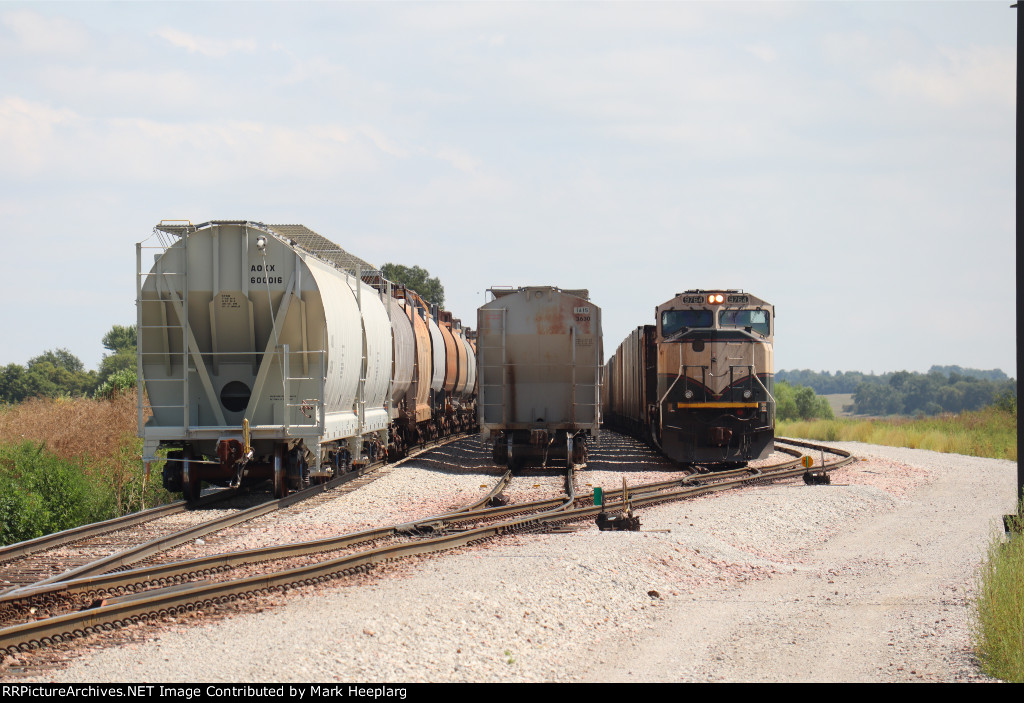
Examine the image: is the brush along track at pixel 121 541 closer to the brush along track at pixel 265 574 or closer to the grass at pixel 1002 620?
the brush along track at pixel 265 574

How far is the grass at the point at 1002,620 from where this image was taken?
7.14m

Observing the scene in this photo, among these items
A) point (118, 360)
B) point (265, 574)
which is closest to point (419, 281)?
point (118, 360)

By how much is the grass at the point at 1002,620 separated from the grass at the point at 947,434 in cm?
2394

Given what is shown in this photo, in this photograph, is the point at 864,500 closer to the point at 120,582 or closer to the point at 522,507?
the point at 522,507

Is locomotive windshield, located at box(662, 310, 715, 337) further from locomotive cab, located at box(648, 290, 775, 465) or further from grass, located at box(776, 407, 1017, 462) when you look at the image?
grass, located at box(776, 407, 1017, 462)

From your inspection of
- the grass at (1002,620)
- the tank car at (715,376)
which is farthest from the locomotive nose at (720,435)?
the grass at (1002,620)

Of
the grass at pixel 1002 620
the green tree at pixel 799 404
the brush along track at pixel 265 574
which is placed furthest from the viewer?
the green tree at pixel 799 404

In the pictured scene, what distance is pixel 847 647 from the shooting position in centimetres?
815

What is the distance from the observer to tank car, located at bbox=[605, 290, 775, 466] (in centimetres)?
2286

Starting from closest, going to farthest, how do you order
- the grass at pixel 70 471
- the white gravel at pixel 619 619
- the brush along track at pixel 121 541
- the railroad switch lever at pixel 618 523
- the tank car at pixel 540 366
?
the white gravel at pixel 619 619
the brush along track at pixel 121 541
the railroad switch lever at pixel 618 523
the grass at pixel 70 471
the tank car at pixel 540 366

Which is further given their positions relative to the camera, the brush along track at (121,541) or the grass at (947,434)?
the grass at (947,434)

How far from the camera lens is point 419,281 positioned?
83.6 m

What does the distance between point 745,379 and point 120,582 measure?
16.3 metres
